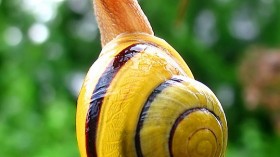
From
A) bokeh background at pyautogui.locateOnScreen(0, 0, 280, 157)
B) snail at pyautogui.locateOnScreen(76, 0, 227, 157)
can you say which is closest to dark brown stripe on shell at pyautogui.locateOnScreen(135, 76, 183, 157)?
snail at pyautogui.locateOnScreen(76, 0, 227, 157)

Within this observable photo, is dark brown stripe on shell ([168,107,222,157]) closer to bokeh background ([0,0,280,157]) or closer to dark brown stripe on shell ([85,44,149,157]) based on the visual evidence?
dark brown stripe on shell ([85,44,149,157])

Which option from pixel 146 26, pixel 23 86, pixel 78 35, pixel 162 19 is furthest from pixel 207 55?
pixel 146 26

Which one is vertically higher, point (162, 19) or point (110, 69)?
point (110, 69)

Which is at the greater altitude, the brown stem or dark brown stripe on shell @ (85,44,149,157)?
the brown stem

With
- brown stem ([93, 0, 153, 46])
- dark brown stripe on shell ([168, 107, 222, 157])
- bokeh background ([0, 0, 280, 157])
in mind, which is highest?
brown stem ([93, 0, 153, 46])

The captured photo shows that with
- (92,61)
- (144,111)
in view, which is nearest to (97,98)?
(144,111)

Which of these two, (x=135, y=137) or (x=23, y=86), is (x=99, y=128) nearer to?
(x=135, y=137)

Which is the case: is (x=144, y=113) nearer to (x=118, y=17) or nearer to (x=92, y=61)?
(x=118, y=17)
